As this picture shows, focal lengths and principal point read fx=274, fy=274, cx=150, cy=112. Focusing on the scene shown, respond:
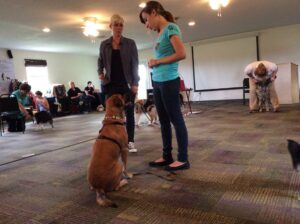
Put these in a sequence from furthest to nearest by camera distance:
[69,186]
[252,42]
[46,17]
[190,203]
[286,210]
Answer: [252,42] → [46,17] → [69,186] → [190,203] → [286,210]

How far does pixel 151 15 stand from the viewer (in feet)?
6.36

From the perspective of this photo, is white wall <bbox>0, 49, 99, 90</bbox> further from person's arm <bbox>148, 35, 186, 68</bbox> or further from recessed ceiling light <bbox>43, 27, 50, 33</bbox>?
person's arm <bbox>148, 35, 186, 68</bbox>

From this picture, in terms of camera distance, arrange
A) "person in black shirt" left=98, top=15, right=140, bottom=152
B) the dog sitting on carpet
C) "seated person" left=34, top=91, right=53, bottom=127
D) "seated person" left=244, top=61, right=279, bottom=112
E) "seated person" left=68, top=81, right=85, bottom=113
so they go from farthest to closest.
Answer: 1. "seated person" left=68, top=81, right=85, bottom=113
2. "seated person" left=34, top=91, right=53, bottom=127
3. "seated person" left=244, top=61, right=279, bottom=112
4. "person in black shirt" left=98, top=15, right=140, bottom=152
5. the dog sitting on carpet

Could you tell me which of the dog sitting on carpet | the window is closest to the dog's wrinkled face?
the dog sitting on carpet

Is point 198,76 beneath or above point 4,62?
beneath

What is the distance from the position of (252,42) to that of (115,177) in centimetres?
922

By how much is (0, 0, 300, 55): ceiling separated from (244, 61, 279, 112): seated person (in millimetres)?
1465

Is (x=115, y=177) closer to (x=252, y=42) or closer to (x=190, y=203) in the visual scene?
(x=190, y=203)

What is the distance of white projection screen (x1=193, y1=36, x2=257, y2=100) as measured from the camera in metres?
9.70

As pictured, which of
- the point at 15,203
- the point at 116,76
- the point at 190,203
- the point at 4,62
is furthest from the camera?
the point at 4,62

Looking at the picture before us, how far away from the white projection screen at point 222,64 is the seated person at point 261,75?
4.44 meters

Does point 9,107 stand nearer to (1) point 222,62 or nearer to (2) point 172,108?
(2) point 172,108

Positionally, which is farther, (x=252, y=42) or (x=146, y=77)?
(x=146, y=77)

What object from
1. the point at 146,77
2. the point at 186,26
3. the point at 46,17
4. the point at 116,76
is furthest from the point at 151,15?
the point at 146,77
